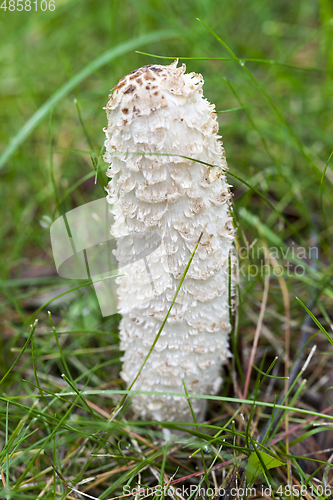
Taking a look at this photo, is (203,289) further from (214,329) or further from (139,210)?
(139,210)

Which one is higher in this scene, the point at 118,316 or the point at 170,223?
the point at 170,223

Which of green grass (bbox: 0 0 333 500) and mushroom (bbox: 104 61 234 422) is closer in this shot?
mushroom (bbox: 104 61 234 422)

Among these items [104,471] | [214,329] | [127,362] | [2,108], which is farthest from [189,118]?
[2,108]

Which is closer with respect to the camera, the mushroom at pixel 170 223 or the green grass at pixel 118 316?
the mushroom at pixel 170 223

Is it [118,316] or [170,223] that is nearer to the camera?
[170,223]
